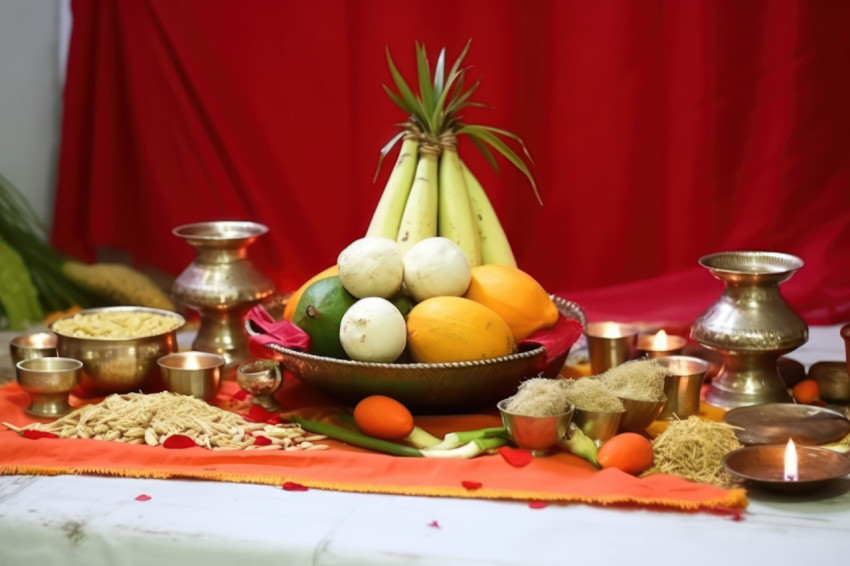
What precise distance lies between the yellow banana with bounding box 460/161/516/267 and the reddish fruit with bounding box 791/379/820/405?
518 mm

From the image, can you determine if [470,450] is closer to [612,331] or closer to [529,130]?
[612,331]

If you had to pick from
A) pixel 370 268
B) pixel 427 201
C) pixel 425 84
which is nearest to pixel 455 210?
pixel 427 201

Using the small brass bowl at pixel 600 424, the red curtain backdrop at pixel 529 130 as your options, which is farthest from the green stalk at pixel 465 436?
the red curtain backdrop at pixel 529 130

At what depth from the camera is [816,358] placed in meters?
1.93

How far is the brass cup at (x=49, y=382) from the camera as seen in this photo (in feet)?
5.10

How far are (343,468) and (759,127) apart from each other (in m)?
1.36

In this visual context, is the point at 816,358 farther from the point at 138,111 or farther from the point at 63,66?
the point at 63,66

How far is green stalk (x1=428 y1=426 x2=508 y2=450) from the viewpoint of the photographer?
1.41 meters

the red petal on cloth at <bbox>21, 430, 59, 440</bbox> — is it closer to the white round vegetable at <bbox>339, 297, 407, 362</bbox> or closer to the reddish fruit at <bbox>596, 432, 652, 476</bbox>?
the white round vegetable at <bbox>339, 297, 407, 362</bbox>

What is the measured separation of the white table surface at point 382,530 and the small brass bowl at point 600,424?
177mm

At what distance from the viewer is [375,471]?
133cm

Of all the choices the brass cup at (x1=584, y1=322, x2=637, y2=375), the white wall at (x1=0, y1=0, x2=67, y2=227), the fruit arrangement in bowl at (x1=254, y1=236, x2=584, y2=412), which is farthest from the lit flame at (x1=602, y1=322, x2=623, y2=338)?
the white wall at (x1=0, y1=0, x2=67, y2=227)

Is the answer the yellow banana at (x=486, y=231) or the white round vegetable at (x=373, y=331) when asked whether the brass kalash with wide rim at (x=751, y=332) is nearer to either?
the yellow banana at (x=486, y=231)

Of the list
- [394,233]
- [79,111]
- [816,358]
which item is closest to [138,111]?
[79,111]
